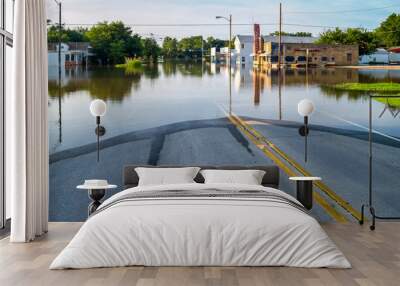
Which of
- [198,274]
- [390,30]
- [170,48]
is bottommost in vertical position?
[198,274]

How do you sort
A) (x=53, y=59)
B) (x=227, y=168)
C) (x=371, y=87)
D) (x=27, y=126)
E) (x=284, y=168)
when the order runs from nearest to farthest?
(x=27, y=126)
(x=227, y=168)
(x=284, y=168)
(x=53, y=59)
(x=371, y=87)

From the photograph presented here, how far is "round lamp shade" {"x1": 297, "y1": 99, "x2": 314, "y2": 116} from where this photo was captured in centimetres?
847

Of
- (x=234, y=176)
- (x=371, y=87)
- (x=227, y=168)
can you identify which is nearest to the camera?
(x=234, y=176)

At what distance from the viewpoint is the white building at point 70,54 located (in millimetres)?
8805

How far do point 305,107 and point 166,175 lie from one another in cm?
212

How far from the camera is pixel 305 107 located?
333 inches

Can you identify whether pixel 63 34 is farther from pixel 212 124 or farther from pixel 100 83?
pixel 212 124

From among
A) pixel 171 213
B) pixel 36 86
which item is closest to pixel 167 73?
pixel 36 86

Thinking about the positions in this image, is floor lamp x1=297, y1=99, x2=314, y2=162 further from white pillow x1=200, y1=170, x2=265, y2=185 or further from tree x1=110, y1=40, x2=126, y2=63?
tree x1=110, y1=40, x2=126, y2=63

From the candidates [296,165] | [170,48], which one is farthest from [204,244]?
[170,48]

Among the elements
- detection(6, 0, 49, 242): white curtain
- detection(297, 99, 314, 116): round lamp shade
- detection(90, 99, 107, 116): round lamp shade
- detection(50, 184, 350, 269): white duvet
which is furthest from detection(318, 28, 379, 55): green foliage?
detection(50, 184, 350, 269): white duvet

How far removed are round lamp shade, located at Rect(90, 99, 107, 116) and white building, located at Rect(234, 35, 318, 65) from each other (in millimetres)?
2031

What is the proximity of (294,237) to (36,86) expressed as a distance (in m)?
3.12

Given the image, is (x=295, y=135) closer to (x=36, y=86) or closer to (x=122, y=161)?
(x=122, y=161)
